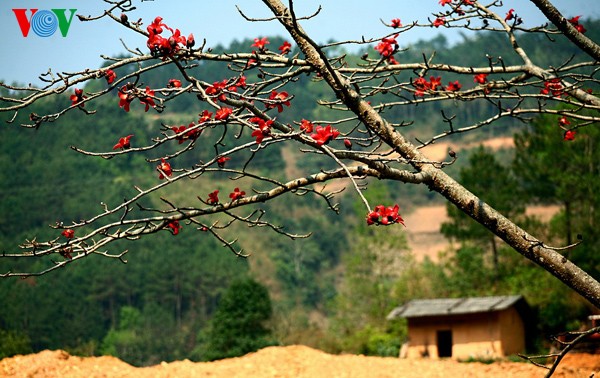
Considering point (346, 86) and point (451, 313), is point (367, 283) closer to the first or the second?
point (451, 313)

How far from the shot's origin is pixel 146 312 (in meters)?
59.0

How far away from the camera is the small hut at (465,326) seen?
21.0 metres

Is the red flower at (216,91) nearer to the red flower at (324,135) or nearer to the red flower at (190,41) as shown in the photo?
the red flower at (190,41)

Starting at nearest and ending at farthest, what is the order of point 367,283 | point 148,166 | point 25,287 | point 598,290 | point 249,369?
point 598,290
point 249,369
point 367,283
point 25,287
point 148,166

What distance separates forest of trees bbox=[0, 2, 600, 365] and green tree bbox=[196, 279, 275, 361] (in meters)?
0.07

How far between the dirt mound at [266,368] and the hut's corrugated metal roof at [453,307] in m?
9.06

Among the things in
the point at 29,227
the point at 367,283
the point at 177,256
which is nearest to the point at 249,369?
the point at 367,283

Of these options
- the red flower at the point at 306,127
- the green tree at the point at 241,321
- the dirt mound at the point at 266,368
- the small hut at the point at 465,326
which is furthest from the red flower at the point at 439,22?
the green tree at the point at 241,321

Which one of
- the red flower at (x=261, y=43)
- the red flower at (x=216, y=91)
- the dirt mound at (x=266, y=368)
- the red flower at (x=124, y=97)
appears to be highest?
the red flower at (x=261, y=43)

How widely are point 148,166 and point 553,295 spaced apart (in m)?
67.6

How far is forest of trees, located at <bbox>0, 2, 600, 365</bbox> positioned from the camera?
26.1 m

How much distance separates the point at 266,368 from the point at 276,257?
61727 mm

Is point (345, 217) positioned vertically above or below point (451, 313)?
above

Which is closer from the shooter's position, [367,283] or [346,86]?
[346,86]
